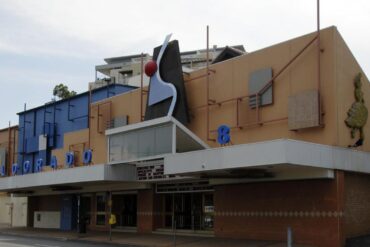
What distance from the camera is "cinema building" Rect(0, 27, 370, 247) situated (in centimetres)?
2264

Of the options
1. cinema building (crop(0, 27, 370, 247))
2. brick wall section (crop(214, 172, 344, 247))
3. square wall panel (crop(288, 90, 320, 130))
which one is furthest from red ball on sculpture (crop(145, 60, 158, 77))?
square wall panel (crop(288, 90, 320, 130))

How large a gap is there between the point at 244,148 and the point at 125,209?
663 inches

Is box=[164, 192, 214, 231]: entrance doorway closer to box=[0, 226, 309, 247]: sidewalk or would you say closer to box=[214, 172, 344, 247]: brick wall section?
box=[0, 226, 309, 247]: sidewalk

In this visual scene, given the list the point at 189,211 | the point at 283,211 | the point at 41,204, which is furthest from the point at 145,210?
the point at 41,204

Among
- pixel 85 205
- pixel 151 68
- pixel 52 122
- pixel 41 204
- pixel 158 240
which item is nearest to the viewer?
pixel 158 240

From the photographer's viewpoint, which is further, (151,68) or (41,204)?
(41,204)

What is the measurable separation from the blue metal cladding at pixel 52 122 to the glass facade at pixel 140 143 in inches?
384

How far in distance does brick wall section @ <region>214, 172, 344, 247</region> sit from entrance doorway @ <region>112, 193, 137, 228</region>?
9.22 meters

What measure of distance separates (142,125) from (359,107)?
35.8ft

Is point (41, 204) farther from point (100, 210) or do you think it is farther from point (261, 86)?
point (261, 86)

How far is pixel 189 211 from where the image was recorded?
105 feet

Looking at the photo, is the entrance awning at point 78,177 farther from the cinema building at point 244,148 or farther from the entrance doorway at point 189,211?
the entrance doorway at point 189,211

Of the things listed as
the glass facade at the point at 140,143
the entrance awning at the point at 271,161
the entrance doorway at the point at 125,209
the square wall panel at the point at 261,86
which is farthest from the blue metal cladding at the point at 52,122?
the entrance awning at the point at 271,161

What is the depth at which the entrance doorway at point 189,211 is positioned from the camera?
3030 cm
